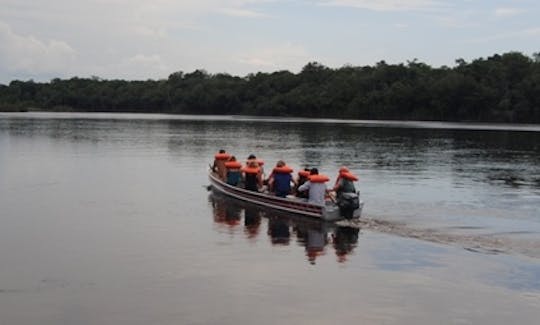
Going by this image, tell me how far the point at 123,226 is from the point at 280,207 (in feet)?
20.5

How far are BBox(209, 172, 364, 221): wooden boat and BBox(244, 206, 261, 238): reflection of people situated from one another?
52 cm

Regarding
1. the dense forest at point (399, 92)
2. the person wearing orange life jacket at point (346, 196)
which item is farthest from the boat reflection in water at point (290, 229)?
the dense forest at point (399, 92)

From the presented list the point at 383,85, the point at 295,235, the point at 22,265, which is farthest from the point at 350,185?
A: the point at 383,85

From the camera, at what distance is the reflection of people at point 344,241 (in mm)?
20766

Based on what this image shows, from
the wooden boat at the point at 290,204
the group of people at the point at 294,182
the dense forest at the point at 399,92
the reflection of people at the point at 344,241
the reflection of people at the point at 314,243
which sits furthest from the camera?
the dense forest at the point at 399,92

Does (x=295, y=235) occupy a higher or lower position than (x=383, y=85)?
lower

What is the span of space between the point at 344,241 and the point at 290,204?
15.7ft

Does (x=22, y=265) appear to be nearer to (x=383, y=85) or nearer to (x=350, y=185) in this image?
(x=350, y=185)

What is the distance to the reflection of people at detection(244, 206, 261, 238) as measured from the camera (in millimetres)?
24031

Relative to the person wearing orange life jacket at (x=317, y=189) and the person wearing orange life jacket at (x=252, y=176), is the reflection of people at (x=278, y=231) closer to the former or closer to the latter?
the person wearing orange life jacket at (x=317, y=189)

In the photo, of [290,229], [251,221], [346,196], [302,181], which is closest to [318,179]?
[346,196]

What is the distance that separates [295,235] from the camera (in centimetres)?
2364

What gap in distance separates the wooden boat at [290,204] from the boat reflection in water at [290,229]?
0.21 meters

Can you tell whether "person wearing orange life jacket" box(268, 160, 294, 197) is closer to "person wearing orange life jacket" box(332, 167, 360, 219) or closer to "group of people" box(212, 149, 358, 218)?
"group of people" box(212, 149, 358, 218)
